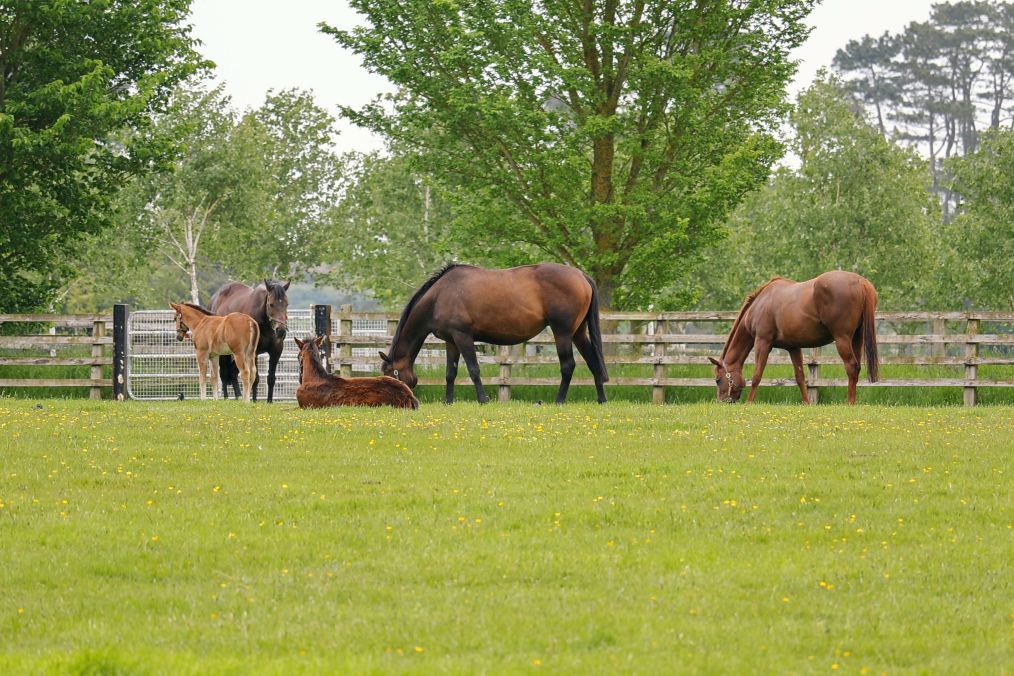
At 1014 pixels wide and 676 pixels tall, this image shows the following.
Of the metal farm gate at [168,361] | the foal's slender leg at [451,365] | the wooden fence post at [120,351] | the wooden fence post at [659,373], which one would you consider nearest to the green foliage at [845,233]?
the metal farm gate at [168,361]

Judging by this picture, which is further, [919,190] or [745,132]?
[919,190]

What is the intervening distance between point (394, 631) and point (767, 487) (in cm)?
437

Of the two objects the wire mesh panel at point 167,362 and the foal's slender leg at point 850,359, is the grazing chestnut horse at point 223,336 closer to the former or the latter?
the wire mesh panel at point 167,362

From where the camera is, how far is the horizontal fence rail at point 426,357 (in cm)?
2062

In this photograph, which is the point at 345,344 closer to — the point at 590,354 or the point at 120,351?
the point at 120,351

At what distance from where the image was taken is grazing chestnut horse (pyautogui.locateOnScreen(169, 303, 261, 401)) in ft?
66.8

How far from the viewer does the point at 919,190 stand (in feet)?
160

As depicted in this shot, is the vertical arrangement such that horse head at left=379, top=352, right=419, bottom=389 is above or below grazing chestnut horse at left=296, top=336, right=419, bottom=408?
above

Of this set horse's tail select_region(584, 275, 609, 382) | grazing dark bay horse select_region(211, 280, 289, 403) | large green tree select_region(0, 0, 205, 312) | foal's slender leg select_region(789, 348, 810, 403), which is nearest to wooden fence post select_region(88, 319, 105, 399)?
grazing dark bay horse select_region(211, 280, 289, 403)

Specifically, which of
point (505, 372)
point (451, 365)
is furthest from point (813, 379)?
point (451, 365)

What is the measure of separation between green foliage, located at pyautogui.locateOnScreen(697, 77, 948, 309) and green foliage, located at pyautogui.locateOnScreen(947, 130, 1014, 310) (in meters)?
2.14

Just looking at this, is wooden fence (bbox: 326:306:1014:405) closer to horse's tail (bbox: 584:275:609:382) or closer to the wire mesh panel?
horse's tail (bbox: 584:275:609:382)

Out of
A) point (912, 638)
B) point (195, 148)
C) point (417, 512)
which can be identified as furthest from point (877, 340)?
point (195, 148)

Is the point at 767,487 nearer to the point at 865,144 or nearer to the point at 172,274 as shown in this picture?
the point at 865,144
